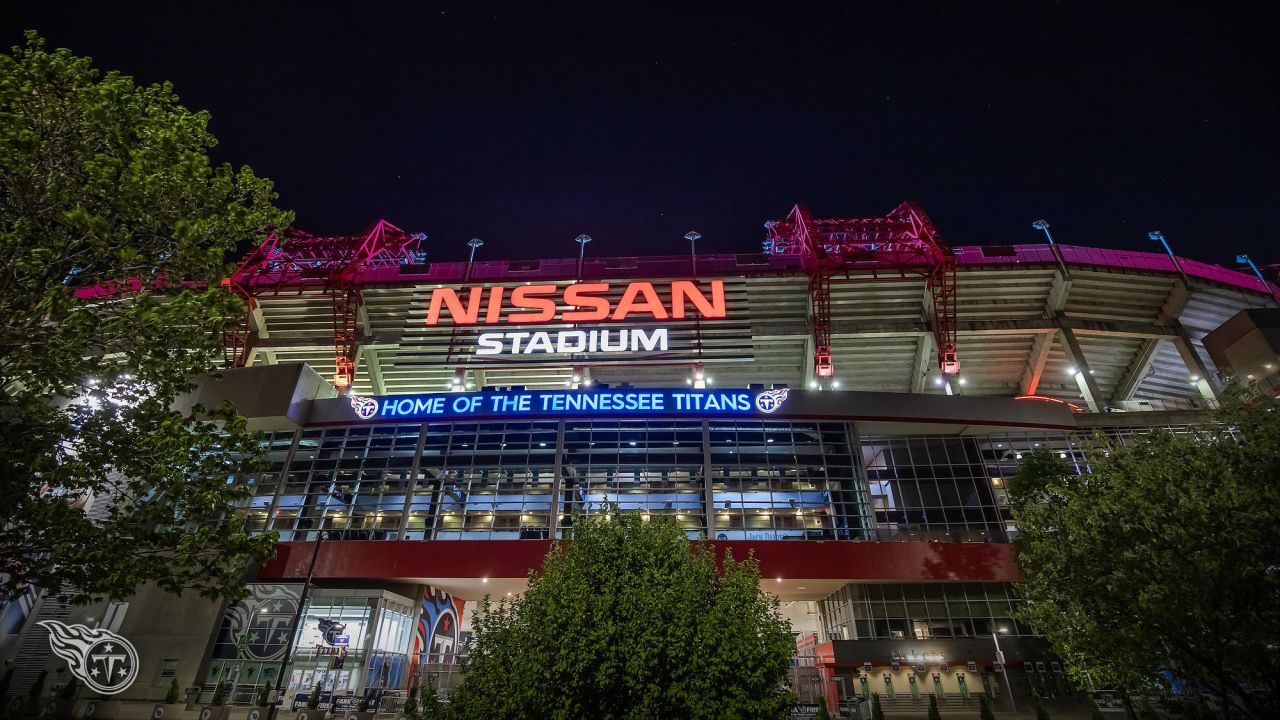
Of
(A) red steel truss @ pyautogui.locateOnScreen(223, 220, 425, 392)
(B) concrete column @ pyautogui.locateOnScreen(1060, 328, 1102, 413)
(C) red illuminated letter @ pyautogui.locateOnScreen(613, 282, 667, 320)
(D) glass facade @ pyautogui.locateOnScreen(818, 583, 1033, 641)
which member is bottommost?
(D) glass facade @ pyautogui.locateOnScreen(818, 583, 1033, 641)

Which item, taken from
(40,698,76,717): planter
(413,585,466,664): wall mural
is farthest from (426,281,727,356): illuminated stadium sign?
(40,698,76,717): planter

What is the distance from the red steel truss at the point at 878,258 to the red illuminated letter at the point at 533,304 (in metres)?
19.9

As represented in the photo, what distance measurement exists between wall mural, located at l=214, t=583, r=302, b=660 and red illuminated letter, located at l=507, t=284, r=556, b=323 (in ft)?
69.6

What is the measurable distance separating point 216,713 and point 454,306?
27036 millimetres

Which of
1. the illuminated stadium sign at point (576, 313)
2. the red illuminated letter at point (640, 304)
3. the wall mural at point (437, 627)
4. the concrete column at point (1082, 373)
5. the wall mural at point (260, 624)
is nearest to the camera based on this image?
the wall mural at point (260, 624)

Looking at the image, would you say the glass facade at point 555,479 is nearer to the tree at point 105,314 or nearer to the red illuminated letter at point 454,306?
the red illuminated letter at point 454,306

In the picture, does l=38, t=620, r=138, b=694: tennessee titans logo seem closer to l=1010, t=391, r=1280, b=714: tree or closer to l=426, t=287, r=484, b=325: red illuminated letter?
l=426, t=287, r=484, b=325: red illuminated letter

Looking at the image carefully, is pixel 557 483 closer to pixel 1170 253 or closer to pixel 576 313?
pixel 576 313

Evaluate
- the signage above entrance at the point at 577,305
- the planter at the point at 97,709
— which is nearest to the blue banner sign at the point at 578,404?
the signage above entrance at the point at 577,305

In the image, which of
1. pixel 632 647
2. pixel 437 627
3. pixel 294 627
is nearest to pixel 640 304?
pixel 437 627

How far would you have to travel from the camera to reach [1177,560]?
590 inches

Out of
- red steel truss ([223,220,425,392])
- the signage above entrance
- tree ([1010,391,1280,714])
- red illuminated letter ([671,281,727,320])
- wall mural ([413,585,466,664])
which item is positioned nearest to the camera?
tree ([1010,391,1280,714])

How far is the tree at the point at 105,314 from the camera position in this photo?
41.2ft

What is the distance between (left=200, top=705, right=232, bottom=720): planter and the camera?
2183cm
